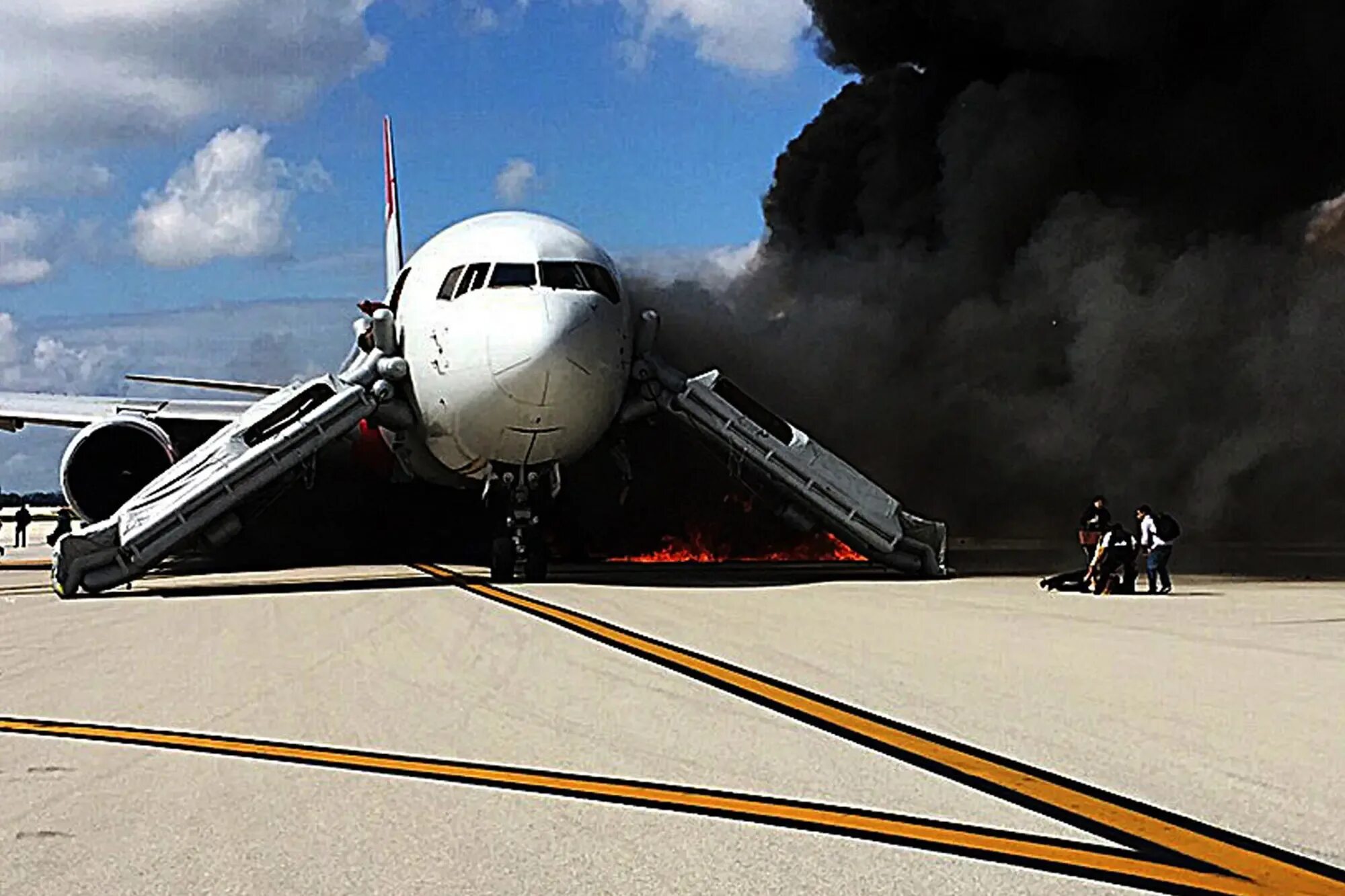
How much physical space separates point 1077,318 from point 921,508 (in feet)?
16.7

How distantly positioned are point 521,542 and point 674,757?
13677 mm

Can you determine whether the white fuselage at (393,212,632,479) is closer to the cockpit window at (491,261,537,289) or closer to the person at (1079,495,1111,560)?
the cockpit window at (491,261,537,289)

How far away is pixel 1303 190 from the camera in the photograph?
27141 mm

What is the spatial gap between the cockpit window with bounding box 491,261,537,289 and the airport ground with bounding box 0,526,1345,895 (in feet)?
20.4

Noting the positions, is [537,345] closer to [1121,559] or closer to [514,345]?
[514,345]

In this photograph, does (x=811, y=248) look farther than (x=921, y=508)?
Yes

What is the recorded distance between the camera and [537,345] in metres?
19.2

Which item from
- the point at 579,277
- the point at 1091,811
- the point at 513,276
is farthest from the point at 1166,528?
the point at 1091,811

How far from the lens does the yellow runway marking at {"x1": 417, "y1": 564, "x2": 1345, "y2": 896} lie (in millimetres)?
5160

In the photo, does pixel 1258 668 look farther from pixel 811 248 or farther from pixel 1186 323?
pixel 811 248

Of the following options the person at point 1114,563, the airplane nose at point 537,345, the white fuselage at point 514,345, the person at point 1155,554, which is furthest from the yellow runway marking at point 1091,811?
the person at point 1155,554

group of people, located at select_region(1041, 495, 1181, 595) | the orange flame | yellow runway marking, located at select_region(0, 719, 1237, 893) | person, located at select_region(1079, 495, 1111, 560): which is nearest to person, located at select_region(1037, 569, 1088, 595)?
group of people, located at select_region(1041, 495, 1181, 595)

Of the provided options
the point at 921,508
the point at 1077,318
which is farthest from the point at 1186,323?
the point at 921,508

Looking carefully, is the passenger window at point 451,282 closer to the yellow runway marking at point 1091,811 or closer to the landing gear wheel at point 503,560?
the landing gear wheel at point 503,560
